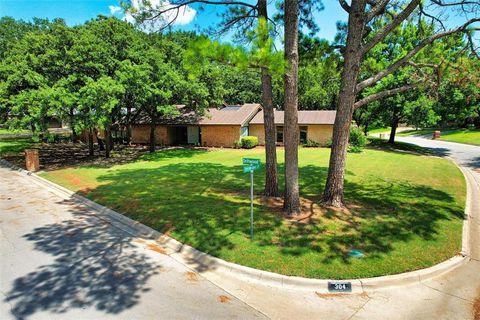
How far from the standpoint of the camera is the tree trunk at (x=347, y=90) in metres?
8.12

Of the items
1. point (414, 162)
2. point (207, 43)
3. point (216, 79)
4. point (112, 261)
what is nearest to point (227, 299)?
point (112, 261)

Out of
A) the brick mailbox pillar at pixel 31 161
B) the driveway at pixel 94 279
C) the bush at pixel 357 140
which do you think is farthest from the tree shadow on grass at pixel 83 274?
the bush at pixel 357 140

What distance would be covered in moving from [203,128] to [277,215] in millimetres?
21995

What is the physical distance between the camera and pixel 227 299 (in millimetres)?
4805

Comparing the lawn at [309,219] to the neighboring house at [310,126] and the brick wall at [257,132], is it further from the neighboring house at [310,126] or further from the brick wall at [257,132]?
the brick wall at [257,132]

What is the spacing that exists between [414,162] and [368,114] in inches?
455

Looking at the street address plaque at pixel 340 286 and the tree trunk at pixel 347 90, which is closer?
the street address plaque at pixel 340 286

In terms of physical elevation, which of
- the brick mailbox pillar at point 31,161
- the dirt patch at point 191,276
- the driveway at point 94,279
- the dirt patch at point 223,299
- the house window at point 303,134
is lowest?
the dirt patch at point 223,299

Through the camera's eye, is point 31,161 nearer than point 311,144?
Yes

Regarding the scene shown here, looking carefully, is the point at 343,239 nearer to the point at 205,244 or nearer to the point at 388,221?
the point at 388,221

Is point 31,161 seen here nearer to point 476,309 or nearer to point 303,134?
point 476,309

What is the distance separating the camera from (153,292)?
16.2 feet

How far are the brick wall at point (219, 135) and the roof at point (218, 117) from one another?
673 millimetres

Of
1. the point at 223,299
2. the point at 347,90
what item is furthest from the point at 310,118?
the point at 223,299
